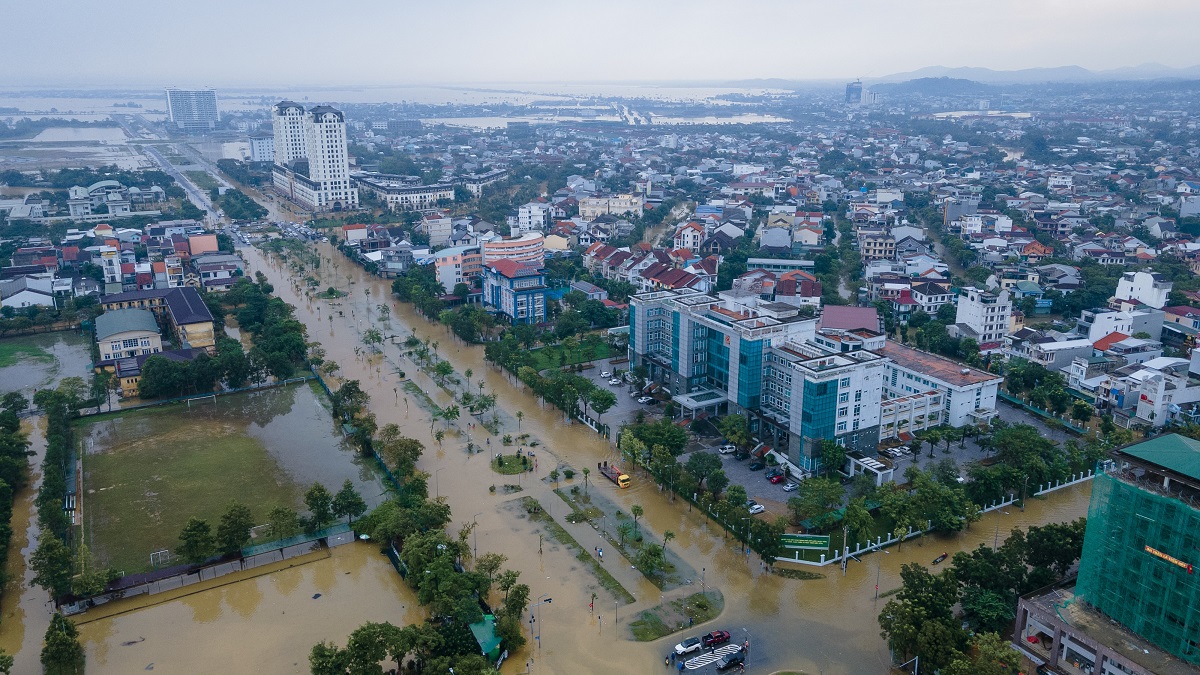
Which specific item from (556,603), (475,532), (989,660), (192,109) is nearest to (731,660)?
(556,603)

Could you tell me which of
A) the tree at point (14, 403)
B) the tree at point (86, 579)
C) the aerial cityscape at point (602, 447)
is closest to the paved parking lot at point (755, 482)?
the aerial cityscape at point (602, 447)

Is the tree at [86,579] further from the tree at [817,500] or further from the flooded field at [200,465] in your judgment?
the tree at [817,500]

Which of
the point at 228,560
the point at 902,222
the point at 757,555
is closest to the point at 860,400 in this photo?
the point at 757,555

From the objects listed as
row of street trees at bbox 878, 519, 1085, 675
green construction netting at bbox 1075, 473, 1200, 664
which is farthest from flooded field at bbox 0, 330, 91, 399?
green construction netting at bbox 1075, 473, 1200, 664

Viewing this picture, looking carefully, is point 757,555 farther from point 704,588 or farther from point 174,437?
point 174,437

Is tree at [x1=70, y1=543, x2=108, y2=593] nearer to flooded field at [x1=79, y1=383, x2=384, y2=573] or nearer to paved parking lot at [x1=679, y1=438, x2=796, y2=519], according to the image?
flooded field at [x1=79, y1=383, x2=384, y2=573]

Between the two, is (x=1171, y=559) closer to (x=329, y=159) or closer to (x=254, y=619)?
(x=254, y=619)
